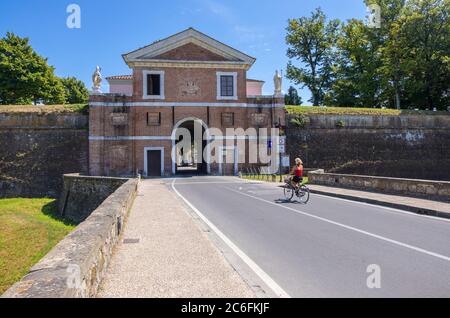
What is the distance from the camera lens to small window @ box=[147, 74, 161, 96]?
104 ft

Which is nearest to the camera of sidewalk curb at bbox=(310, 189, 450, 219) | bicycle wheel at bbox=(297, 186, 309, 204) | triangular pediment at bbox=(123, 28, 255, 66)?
sidewalk curb at bbox=(310, 189, 450, 219)

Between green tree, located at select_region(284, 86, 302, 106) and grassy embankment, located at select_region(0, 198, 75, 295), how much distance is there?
143 ft

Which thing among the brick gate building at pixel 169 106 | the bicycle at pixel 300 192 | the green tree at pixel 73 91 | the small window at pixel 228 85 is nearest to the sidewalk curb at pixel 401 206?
the bicycle at pixel 300 192

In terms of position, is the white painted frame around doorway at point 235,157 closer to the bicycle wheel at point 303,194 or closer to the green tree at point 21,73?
the bicycle wheel at point 303,194

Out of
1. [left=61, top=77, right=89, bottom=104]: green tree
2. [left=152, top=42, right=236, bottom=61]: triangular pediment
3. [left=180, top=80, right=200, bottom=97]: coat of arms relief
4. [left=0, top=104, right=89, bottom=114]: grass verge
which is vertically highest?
[left=61, top=77, right=89, bottom=104]: green tree

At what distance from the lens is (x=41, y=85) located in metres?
47.4

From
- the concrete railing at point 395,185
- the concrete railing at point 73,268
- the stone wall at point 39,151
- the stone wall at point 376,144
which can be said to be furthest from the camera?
the stone wall at point 376,144

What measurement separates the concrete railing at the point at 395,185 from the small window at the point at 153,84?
18.7 metres

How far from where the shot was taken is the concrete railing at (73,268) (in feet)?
9.93

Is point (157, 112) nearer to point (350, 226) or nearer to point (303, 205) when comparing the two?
point (303, 205)

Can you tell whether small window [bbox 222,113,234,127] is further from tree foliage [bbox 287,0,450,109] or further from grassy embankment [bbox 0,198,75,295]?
tree foliage [bbox 287,0,450,109]

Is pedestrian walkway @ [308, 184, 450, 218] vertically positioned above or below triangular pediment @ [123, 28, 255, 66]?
below

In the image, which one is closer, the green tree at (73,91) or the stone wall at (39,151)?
the stone wall at (39,151)

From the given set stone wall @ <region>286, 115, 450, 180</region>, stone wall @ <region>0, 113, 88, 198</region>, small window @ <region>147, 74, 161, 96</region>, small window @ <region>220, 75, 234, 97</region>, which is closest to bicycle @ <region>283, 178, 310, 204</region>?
small window @ <region>220, 75, 234, 97</region>
